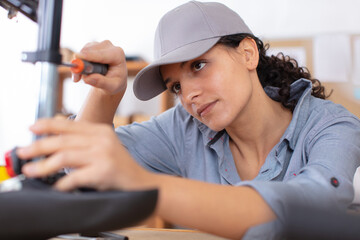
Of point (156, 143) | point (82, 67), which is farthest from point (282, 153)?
point (82, 67)

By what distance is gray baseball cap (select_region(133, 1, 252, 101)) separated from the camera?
2.58ft

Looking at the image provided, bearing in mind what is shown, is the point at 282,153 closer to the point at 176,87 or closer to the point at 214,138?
the point at 214,138

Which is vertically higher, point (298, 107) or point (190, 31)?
point (190, 31)

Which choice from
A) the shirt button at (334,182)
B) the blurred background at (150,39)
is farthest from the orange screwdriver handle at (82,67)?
the blurred background at (150,39)

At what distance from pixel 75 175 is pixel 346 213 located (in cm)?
27

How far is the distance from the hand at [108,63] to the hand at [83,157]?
10.6 inches

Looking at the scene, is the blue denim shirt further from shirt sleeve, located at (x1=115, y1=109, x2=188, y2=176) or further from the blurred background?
the blurred background

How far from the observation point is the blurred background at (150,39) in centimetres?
234

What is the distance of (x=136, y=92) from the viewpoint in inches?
39.0

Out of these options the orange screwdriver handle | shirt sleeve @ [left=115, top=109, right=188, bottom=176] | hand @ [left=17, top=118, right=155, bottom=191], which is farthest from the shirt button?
shirt sleeve @ [left=115, top=109, right=188, bottom=176]

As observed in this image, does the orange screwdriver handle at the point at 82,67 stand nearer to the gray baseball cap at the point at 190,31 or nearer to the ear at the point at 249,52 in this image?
the gray baseball cap at the point at 190,31

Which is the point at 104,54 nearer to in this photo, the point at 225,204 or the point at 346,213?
the point at 225,204

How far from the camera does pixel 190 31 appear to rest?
81 centimetres

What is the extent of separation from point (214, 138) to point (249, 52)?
0.87 ft
